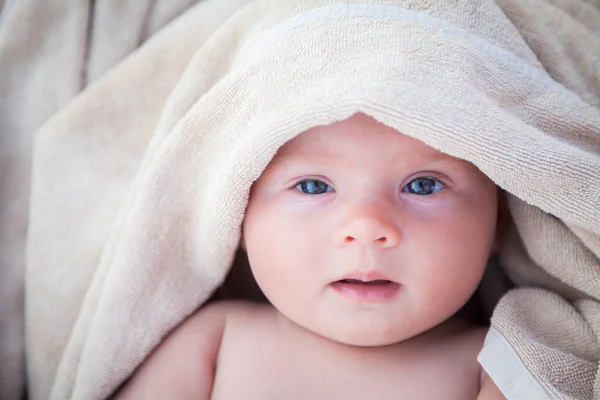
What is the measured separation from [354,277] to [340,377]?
0.68 feet

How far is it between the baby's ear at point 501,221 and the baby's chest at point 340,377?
242 mm

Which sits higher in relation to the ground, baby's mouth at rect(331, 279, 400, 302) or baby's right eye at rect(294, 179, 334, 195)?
baby's right eye at rect(294, 179, 334, 195)

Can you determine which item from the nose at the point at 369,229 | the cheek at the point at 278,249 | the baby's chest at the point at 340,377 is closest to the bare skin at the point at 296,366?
the baby's chest at the point at 340,377

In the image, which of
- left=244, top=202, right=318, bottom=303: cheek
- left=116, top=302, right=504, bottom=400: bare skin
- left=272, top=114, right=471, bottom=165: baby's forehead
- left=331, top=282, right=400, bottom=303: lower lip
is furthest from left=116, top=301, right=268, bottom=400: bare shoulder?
left=272, top=114, right=471, bottom=165: baby's forehead

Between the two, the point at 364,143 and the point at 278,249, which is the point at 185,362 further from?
the point at 364,143

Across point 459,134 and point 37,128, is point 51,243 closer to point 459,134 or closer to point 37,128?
point 37,128

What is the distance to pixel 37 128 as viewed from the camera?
1.23 meters

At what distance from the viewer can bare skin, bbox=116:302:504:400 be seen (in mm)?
1046

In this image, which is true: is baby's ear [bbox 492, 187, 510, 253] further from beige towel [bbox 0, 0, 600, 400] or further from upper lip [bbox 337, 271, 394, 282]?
upper lip [bbox 337, 271, 394, 282]

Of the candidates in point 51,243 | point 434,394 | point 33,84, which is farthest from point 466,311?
point 33,84

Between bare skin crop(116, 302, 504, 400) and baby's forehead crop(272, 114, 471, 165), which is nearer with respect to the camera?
baby's forehead crop(272, 114, 471, 165)

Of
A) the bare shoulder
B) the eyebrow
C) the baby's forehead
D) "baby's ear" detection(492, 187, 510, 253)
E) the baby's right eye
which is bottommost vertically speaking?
the bare shoulder

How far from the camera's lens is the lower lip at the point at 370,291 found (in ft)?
3.16

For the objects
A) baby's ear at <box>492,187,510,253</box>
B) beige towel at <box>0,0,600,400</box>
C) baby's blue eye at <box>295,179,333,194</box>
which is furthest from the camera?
baby's ear at <box>492,187,510,253</box>
